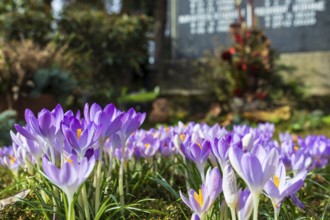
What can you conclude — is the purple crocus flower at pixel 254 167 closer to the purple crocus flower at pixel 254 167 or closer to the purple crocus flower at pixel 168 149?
the purple crocus flower at pixel 254 167

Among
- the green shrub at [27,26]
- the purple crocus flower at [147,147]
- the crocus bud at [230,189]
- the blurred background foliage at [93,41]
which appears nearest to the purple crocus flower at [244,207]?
the crocus bud at [230,189]

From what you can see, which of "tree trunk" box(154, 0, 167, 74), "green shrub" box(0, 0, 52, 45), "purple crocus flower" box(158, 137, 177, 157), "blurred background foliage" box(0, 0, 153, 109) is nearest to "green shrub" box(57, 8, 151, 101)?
"blurred background foliage" box(0, 0, 153, 109)

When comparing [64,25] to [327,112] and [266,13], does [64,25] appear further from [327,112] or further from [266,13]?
[327,112]

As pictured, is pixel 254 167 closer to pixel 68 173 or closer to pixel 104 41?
pixel 68 173

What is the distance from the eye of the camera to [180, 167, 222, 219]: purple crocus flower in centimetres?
92

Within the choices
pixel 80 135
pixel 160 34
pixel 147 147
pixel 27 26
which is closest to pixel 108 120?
pixel 80 135

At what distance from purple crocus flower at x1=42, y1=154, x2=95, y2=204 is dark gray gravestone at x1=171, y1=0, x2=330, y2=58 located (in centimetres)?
740

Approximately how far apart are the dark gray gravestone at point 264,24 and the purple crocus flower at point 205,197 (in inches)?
288

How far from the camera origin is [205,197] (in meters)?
0.92

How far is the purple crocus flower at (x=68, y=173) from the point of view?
85 cm

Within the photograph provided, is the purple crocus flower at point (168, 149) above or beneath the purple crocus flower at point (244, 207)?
beneath

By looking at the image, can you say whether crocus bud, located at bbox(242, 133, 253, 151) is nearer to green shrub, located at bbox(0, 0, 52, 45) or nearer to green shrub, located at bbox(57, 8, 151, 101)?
green shrub, located at bbox(57, 8, 151, 101)

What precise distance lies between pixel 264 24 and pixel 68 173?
25.3ft

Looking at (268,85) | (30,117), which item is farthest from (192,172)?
(268,85)
